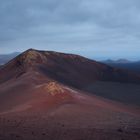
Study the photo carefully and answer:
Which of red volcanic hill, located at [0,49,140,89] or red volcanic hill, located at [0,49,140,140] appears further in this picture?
red volcanic hill, located at [0,49,140,89]

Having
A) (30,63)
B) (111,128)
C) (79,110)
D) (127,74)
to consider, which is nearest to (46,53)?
(30,63)

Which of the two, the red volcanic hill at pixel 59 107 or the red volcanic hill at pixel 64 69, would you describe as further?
the red volcanic hill at pixel 64 69

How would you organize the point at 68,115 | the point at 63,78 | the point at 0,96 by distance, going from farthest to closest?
the point at 63,78 → the point at 0,96 → the point at 68,115

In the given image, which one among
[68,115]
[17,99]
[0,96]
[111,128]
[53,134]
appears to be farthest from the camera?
[0,96]

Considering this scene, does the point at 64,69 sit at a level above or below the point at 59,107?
above

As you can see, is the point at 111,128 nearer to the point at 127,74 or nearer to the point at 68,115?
the point at 68,115

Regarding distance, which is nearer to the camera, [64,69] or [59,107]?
[59,107]

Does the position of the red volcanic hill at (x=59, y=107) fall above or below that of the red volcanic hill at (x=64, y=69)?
below

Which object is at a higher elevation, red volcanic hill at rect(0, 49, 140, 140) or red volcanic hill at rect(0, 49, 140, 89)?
red volcanic hill at rect(0, 49, 140, 89)
